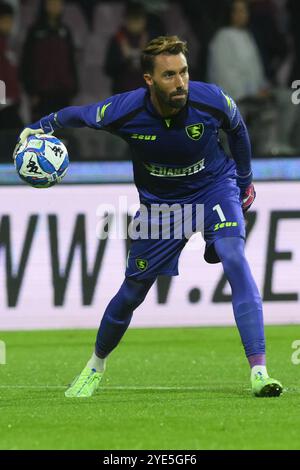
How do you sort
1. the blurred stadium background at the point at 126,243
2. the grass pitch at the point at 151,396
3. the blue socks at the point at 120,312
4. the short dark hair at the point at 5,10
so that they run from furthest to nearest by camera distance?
the short dark hair at the point at 5,10 < the blue socks at the point at 120,312 < the blurred stadium background at the point at 126,243 < the grass pitch at the point at 151,396

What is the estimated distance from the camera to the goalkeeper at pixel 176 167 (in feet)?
26.2

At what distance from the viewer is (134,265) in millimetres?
8359

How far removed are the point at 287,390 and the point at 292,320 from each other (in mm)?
4391

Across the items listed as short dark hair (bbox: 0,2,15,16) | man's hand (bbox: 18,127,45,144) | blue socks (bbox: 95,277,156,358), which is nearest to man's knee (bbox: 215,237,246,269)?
blue socks (bbox: 95,277,156,358)

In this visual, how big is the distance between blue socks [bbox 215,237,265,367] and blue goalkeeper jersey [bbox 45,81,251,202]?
518 mm

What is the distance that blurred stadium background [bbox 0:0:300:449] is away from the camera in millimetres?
7430

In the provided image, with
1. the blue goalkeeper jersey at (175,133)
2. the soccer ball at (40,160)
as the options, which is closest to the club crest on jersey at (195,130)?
the blue goalkeeper jersey at (175,133)

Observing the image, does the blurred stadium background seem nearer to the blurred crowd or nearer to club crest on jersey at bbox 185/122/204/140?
the blurred crowd

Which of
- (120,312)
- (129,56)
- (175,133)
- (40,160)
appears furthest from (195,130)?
(129,56)

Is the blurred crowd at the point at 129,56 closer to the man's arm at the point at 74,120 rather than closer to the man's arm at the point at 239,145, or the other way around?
the man's arm at the point at 239,145

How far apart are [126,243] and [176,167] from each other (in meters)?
4.68

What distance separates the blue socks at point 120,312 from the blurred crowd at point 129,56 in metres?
4.97

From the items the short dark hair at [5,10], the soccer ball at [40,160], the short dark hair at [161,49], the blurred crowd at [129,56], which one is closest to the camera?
the short dark hair at [161,49]
